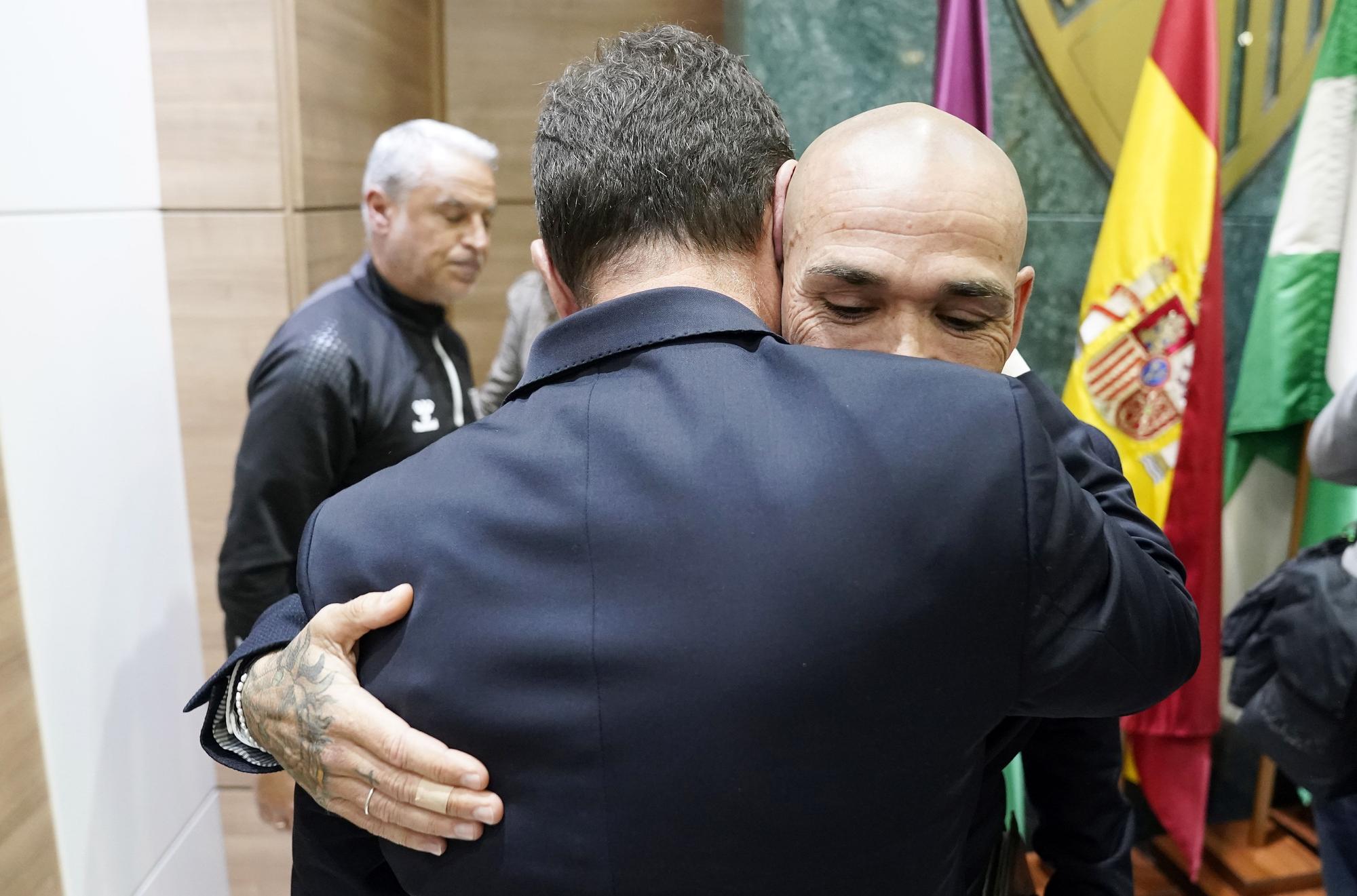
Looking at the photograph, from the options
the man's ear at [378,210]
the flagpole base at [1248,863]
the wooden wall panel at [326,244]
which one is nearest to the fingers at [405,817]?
the man's ear at [378,210]

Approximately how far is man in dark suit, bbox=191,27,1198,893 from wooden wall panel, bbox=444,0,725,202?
3.38 metres

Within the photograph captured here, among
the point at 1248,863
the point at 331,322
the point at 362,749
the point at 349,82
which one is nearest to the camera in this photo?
the point at 362,749

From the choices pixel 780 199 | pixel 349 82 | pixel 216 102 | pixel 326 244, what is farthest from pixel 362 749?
pixel 349 82

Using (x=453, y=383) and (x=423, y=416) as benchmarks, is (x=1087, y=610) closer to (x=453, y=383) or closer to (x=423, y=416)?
(x=423, y=416)

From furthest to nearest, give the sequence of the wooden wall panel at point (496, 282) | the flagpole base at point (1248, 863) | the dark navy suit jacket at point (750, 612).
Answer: the wooden wall panel at point (496, 282), the flagpole base at point (1248, 863), the dark navy suit jacket at point (750, 612)

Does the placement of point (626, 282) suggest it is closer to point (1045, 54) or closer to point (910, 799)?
point (910, 799)

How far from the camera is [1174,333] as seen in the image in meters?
2.30

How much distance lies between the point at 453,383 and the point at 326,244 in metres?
0.62

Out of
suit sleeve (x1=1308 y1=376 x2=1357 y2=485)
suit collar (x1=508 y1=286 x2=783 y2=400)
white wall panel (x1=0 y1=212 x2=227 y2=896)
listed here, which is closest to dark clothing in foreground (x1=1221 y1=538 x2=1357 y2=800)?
suit sleeve (x1=1308 y1=376 x2=1357 y2=485)

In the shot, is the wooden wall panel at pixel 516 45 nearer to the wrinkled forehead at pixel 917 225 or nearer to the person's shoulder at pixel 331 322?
the person's shoulder at pixel 331 322

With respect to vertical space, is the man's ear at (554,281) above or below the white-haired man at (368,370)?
above

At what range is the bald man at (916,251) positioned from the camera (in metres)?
0.89

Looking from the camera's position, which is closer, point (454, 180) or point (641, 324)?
point (641, 324)

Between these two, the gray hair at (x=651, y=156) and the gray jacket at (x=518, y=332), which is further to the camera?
the gray jacket at (x=518, y=332)
